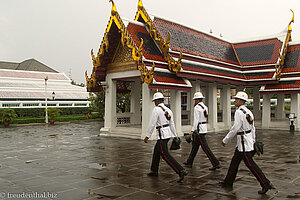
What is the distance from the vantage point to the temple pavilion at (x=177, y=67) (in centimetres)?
1304

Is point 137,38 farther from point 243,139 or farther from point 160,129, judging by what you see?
point 243,139

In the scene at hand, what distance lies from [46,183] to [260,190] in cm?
426

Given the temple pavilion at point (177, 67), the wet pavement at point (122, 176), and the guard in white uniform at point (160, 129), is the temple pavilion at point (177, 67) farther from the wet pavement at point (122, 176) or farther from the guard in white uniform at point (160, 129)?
the guard in white uniform at point (160, 129)

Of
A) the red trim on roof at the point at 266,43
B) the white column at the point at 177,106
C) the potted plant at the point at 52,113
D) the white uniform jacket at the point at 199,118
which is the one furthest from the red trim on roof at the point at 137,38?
the potted plant at the point at 52,113

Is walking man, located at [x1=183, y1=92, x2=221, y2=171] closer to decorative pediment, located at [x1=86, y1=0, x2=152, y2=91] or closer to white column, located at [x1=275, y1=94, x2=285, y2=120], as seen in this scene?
decorative pediment, located at [x1=86, y1=0, x2=152, y2=91]

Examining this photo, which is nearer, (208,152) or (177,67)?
(208,152)

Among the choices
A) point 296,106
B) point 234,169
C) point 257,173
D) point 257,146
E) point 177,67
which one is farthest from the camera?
point 296,106

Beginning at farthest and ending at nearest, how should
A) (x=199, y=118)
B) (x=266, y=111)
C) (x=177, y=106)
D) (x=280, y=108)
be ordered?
(x=280, y=108), (x=266, y=111), (x=177, y=106), (x=199, y=118)

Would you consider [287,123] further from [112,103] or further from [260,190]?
[260,190]

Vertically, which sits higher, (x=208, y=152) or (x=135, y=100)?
(x=135, y=100)

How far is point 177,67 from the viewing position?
1323 centimetres

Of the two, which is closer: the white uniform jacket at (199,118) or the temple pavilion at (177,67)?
the white uniform jacket at (199,118)

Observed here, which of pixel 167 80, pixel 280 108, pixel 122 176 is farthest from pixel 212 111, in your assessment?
pixel 122 176

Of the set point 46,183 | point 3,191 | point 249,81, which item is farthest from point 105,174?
point 249,81
